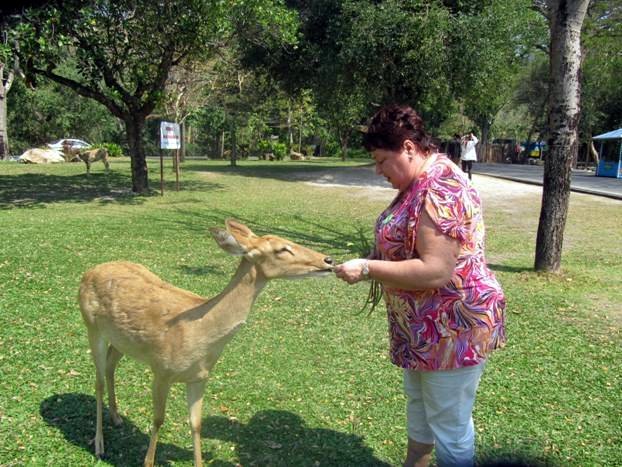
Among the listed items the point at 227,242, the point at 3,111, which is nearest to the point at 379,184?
the point at 227,242

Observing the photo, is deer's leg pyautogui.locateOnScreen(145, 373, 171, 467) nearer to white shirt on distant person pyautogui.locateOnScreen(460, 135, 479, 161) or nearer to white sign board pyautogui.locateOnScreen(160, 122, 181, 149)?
white sign board pyautogui.locateOnScreen(160, 122, 181, 149)

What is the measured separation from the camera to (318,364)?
5.27 meters

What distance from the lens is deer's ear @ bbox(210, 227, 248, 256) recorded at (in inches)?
117

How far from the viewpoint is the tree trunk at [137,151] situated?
17781mm

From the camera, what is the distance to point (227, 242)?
9.95 feet

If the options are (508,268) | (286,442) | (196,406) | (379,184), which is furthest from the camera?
(379,184)

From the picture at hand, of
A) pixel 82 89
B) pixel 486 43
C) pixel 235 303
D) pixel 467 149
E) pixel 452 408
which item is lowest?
pixel 452 408

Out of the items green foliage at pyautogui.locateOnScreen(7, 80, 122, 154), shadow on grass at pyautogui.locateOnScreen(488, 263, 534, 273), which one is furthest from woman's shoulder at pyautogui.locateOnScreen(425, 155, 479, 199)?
green foliage at pyautogui.locateOnScreen(7, 80, 122, 154)

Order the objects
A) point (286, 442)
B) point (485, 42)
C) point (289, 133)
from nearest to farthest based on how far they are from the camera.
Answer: point (286, 442) < point (485, 42) < point (289, 133)

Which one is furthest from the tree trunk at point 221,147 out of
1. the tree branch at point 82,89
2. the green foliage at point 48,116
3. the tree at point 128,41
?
the tree at point 128,41

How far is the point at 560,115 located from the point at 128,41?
495 inches

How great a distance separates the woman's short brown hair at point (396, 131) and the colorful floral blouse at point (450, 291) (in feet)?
0.40

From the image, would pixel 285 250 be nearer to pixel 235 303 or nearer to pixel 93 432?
pixel 235 303

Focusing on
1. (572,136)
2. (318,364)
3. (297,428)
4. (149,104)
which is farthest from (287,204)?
(297,428)
